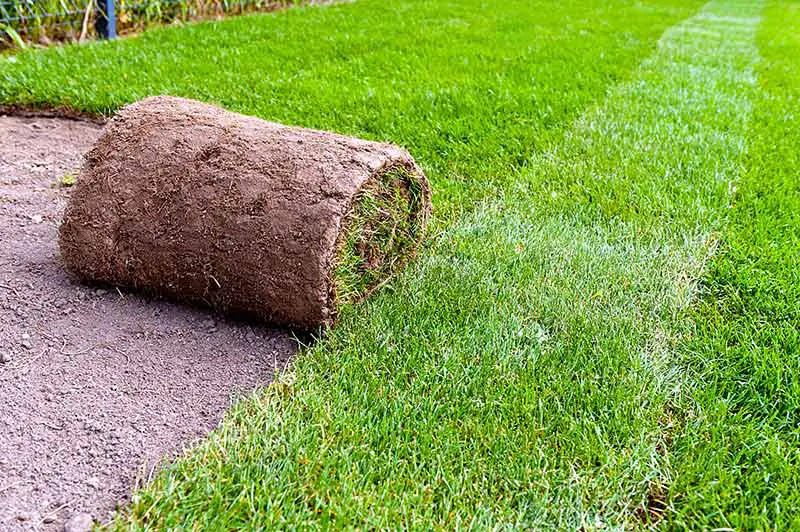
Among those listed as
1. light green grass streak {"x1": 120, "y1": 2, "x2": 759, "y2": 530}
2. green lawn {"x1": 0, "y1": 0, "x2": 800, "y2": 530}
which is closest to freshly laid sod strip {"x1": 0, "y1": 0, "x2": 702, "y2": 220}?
green lawn {"x1": 0, "y1": 0, "x2": 800, "y2": 530}

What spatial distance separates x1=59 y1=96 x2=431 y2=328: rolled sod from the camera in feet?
6.74

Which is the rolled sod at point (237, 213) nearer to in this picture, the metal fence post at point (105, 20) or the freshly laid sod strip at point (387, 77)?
the freshly laid sod strip at point (387, 77)

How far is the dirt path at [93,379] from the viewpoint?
60.9 inches

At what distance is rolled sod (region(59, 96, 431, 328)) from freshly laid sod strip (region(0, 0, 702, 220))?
0.92 metres

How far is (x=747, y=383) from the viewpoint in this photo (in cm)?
192

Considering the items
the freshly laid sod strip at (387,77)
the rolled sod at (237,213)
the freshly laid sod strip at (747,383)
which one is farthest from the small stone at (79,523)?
the freshly laid sod strip at (387,77)

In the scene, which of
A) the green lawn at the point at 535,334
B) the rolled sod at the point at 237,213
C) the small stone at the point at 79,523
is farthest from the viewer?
the rolled sod at the point at 237,213

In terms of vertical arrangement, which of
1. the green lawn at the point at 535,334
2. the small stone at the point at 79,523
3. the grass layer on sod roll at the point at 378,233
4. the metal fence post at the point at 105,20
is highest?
the metal fence post at the point at 105,20

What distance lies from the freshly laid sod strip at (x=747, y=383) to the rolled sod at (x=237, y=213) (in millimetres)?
1094

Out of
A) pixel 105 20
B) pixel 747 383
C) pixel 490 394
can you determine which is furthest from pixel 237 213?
pixel 105 20

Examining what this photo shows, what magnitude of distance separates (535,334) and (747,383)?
2.02ft

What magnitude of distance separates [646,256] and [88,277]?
212 cm

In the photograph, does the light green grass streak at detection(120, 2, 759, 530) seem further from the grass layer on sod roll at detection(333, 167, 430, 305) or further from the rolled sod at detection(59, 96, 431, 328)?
the rolled sod at detection(59, 96, 431, 328)

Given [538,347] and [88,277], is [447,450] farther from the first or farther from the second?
[88,277]
